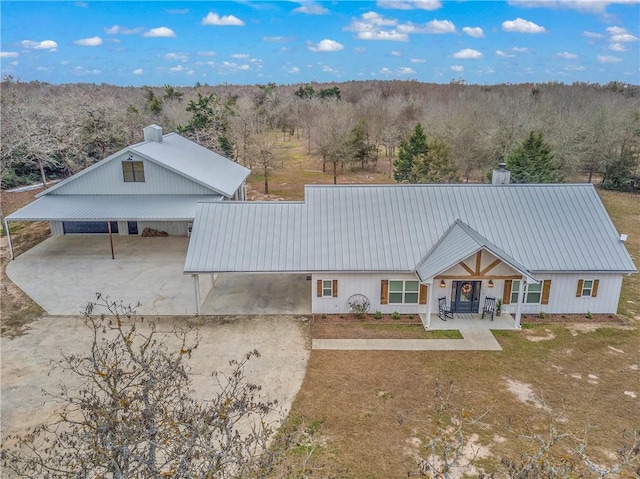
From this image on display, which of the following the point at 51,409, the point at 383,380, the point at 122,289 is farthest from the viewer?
the point at 122,289

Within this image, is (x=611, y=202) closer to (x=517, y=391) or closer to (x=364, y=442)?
(x=517, y=391)

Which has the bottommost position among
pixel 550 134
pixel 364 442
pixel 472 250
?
pixel 364 442

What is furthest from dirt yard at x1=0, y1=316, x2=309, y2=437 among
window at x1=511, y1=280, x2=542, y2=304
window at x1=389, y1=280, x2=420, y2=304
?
window at x1=511, y1=280, x2=542, y2=304

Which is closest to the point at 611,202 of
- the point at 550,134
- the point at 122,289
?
the point at 550,134

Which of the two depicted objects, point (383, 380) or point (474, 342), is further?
point (474, 342)

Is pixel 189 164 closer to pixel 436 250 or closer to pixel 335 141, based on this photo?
pixel 436 250

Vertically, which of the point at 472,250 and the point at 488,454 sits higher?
the point at 472,250

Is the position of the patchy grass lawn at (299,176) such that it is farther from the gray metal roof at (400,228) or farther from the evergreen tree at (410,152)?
the gray metal roof at (400,228)
